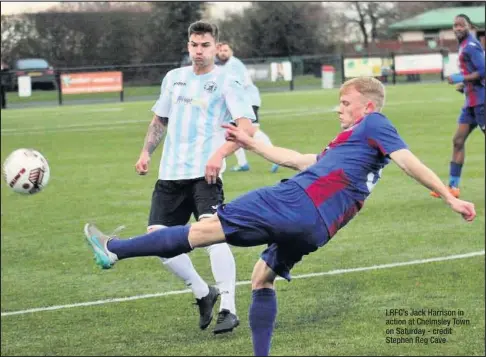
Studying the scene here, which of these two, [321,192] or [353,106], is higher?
[353,106]

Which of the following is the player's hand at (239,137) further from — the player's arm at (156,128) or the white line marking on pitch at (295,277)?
the white line marking on pitch at (295,277)

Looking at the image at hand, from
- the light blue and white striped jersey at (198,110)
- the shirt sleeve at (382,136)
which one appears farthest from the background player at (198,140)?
the shirt sleeve at (382,136)

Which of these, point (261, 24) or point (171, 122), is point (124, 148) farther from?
point (171, 122)

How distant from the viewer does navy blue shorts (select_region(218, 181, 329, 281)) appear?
19.4 ft

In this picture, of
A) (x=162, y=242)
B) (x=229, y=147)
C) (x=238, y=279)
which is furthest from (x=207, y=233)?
(x=238, y=279)

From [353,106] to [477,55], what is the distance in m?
8.16

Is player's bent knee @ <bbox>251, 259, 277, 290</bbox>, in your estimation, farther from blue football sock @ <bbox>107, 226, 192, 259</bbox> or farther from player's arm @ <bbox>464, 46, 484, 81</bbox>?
player's arm @ <bbox>464, 46, 484, 81</bbox>

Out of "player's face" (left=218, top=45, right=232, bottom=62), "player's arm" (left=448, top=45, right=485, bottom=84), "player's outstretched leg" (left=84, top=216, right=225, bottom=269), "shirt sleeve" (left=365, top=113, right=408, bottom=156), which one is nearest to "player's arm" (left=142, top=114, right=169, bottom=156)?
"player's outstretched leg" (left=84, top=216, right=225, bottom=269)

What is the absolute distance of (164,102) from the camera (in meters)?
7.22

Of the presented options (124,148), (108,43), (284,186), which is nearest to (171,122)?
(284,186)

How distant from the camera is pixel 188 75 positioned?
6.90m

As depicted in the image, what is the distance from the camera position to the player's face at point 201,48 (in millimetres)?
6719

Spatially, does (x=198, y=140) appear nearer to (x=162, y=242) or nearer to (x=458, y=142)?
(x=162, y=242)

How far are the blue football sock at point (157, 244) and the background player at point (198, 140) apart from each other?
1.93ft
